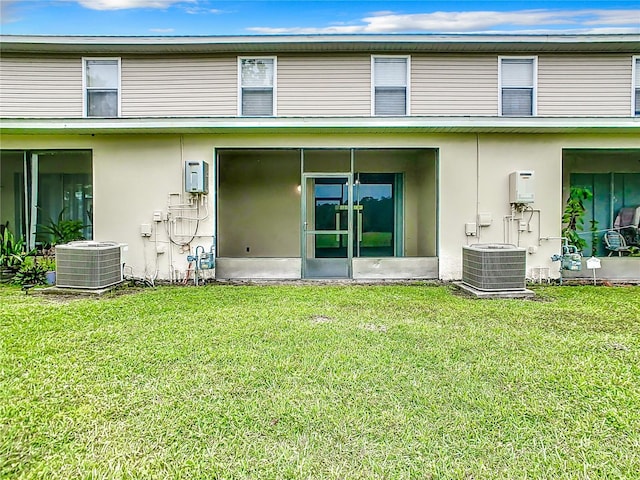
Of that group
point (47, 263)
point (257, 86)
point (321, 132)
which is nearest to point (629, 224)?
point (321, 132)

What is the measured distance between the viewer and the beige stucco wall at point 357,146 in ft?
25.3

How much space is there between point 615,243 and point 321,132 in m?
6.98

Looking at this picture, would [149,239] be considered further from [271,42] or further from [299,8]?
[299,8]

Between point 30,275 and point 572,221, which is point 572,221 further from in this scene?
point 30,275

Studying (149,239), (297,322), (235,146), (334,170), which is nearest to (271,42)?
(235,146)

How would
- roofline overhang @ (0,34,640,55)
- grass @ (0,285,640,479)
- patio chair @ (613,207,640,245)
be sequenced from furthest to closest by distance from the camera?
patio chair @ (613,207,640,245) < roofline overhang @ (0,34,640,55) < grass @ (0,285,640,479)

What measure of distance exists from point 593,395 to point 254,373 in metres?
2.43

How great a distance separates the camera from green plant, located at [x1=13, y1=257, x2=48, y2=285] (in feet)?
23.5

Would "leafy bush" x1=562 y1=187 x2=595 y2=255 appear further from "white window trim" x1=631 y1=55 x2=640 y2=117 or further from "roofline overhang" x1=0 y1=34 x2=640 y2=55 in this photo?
"roofline overhang" x1=0 y1=34 x2=640 y2=55

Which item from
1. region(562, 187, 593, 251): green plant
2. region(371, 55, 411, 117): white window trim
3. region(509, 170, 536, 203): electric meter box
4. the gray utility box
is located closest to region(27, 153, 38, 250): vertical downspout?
region(371, 55, 411, 117): white window trim

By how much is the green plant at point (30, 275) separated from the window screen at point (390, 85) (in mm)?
7201

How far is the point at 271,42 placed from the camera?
7.97 meters

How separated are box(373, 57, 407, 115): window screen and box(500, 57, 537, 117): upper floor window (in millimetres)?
2064

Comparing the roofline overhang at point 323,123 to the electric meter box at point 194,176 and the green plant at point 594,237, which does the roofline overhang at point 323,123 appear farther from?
the green plant at point 594,237
